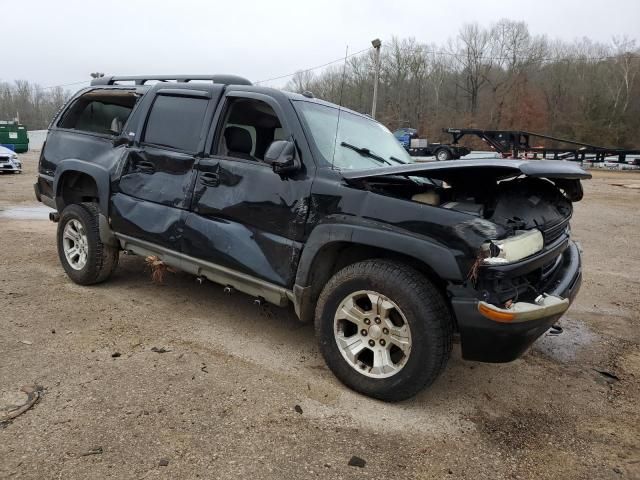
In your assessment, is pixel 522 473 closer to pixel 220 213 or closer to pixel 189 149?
pixel 220 213

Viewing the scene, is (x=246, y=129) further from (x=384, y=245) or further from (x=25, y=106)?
(x=25, y=106)

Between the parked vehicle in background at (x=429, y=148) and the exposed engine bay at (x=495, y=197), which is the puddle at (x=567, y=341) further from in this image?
the parked vehicle in background at (x=429, y=148)

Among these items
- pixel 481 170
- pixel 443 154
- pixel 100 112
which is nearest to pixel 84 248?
pixel 100 112

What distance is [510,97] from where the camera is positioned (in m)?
63.8

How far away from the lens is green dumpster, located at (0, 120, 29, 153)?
3462 centimetres

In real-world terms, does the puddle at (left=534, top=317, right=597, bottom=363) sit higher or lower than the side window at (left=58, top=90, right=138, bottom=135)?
lower

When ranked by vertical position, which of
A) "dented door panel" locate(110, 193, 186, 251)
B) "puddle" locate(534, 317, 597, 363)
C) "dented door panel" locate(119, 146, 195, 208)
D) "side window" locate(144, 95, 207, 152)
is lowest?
"puddle" locate(534, 317, 597, 363)

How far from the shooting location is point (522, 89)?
206 ft

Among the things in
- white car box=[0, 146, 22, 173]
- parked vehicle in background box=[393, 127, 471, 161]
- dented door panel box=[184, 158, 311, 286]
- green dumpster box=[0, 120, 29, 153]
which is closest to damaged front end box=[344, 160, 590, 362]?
dented door panel box=[184, 158, 311, 286]

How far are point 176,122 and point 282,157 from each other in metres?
1.46

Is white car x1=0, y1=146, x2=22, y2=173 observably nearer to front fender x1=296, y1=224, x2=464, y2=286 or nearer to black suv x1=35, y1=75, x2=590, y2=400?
black suv x1=35, y1=75, x2=590, y2=400

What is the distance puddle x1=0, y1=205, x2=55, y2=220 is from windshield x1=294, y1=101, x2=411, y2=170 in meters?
7.56

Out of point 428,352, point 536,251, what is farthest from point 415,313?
point 536,251

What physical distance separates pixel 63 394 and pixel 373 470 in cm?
193
